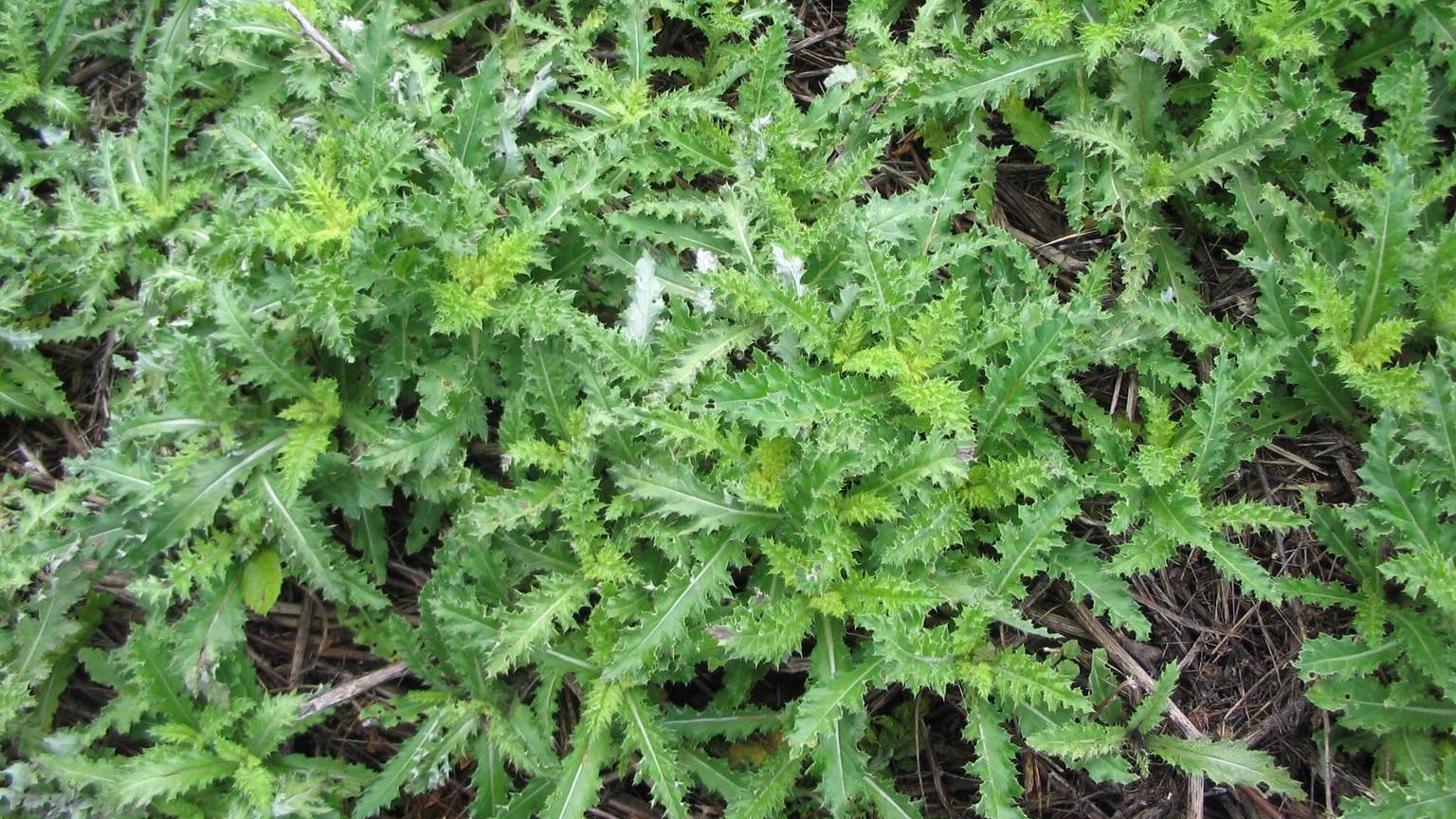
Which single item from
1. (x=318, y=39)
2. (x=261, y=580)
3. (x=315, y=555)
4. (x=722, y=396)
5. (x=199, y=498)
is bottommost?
(x=261, y=580)

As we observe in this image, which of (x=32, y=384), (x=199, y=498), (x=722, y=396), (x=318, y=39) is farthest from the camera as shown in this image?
(x=32, y=384)

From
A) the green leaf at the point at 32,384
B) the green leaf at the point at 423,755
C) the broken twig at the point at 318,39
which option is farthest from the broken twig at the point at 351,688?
the broken twig at the point at 318,39

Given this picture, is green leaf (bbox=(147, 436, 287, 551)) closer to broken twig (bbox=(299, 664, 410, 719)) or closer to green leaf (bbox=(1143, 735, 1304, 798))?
broken twig (bbox=(299, 664, 410, 719))

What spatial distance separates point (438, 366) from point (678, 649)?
122 cm

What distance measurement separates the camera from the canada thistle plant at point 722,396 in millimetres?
2928

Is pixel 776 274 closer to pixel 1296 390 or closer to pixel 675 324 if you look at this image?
pixel 675 324

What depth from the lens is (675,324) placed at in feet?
10.6

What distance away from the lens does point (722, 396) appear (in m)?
2.96

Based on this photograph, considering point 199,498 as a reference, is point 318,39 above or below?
above

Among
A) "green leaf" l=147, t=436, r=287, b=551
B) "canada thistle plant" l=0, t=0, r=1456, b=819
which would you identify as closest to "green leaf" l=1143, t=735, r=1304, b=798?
"canada thistle plant" l=0, t=0, r=1456, b=819

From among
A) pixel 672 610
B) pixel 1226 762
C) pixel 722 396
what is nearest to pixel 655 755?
pixel 672 610

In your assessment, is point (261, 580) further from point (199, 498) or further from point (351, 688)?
point (351, 688)

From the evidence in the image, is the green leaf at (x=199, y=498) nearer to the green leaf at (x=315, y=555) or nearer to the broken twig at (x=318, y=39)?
the green leaf at (x=315, y=555)

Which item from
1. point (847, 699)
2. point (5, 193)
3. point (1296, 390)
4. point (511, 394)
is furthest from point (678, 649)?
point (5, 193)
